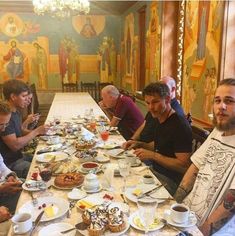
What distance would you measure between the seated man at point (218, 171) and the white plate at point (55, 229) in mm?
712

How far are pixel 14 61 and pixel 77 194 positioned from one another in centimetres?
747

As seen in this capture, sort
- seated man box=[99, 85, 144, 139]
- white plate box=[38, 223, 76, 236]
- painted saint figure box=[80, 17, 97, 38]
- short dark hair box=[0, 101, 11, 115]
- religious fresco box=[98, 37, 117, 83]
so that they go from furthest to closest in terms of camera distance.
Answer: religious fresco box=[98, 37, 117, 83], painted saint figure box=[80, 17, 97, 38], seated man box=[99, 85, 144, 139], short dark hair box=[0, 101, 11, 115], white plate box=[38, 223, 76, 236]

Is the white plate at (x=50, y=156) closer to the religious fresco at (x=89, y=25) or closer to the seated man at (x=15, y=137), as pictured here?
the seated man at (x=15, y=137)

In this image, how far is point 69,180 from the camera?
1.73 meters

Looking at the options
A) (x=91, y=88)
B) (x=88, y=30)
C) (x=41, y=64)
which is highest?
(x=88, y=30)

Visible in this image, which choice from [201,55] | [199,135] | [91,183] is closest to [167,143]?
[199,135]

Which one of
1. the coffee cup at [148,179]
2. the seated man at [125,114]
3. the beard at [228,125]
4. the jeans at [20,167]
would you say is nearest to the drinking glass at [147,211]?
the coffee cup at [148,179]

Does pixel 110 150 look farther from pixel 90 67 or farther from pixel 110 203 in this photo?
pixel 90 67

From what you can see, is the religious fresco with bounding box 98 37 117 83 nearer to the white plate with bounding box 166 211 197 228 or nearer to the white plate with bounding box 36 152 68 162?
the white plate with bounding box 36 152 68 162

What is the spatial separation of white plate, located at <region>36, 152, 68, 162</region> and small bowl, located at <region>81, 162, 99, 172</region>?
10.9 inches

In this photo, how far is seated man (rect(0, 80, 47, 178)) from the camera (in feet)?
8.95

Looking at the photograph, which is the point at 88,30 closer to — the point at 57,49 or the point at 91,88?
A: the point at 57,49

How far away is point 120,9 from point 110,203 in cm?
706

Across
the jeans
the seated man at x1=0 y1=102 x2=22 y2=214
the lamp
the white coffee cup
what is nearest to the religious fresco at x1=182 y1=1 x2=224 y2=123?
the lamp
